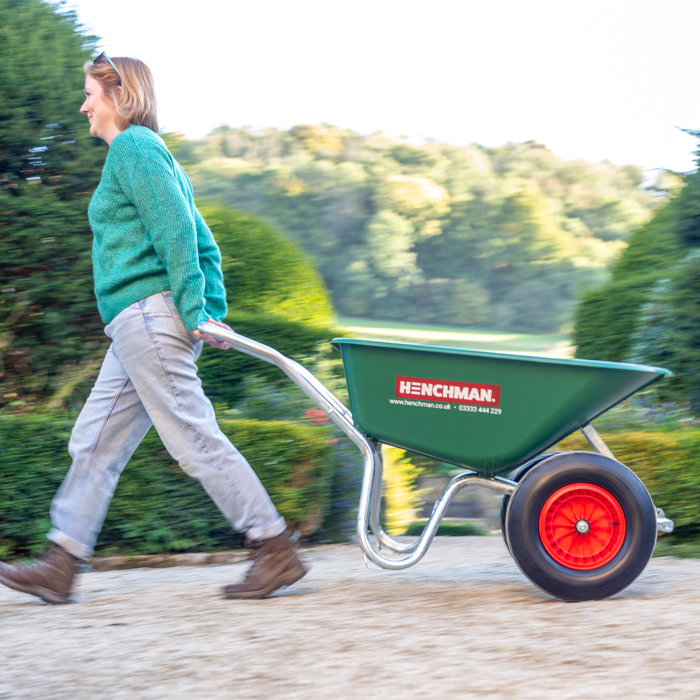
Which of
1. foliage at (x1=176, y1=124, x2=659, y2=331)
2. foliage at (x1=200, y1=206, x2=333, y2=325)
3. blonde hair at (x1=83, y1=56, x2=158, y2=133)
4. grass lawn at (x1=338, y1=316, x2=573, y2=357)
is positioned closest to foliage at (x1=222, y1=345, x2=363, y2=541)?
foliage at (x1=200, y1=206, x2=333, y2=325)

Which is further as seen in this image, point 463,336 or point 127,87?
point 463,336

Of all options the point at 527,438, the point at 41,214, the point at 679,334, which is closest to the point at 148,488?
the point at 41,214

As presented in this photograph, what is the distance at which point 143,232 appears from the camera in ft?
8.78

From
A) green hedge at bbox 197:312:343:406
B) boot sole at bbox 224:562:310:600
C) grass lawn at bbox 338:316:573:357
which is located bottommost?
grass lawn at bbox 338:316:573:357

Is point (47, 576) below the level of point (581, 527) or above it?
below

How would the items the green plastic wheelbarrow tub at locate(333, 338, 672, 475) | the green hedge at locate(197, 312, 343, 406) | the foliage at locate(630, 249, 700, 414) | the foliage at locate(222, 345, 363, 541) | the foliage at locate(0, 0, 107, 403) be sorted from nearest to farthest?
the green plastic wheelbarrow tub at locate(333, 338, 672, 475) → the foliage at locate(222, 345, 363, 541) → the foliage at locate(0, 0, 107, 403) → the foliage at locate(630, 249, 700, 414) → the green hedge at locate(197, 312, 343, 406)

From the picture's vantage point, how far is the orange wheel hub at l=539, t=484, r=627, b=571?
257 cm

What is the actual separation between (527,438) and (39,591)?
5.53ft

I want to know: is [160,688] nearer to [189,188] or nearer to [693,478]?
[189,188]

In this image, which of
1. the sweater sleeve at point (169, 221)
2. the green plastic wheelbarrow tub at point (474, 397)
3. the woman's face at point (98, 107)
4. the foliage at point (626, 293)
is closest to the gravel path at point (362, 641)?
the green plastic wheelbarrow tub at point (474, 397)

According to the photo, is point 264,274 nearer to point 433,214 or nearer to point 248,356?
point 248,356

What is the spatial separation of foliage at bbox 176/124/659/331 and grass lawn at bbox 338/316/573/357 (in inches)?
16.3

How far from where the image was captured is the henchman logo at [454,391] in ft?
8.42

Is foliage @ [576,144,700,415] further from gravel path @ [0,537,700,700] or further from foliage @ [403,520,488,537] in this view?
gravel path @ [0,537,700,700]
